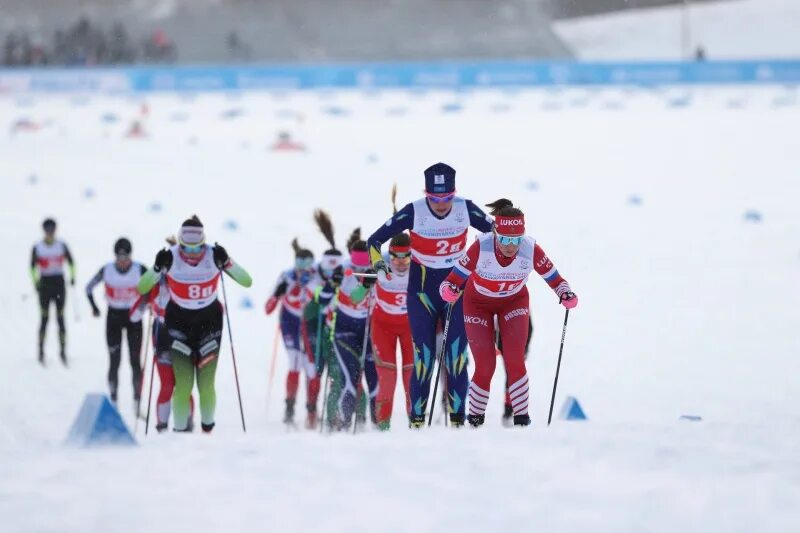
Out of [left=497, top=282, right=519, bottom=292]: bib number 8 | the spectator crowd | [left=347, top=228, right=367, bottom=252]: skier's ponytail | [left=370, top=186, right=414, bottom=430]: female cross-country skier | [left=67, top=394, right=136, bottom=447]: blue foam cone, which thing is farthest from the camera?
the spectator crowd

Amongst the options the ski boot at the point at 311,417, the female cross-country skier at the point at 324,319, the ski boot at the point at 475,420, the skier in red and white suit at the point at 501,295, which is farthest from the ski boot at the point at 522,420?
the ski boot at the point at 311,417

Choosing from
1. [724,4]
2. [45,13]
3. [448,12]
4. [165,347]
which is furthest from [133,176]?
[724,4]

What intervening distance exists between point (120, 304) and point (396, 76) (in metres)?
27.1

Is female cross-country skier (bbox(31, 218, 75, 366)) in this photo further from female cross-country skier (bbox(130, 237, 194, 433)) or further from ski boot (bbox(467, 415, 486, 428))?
ski boot (bbox(467, 415, 486, 428))

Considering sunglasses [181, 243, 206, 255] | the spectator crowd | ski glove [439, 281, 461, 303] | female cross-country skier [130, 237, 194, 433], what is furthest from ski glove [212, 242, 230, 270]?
the spectator crowd

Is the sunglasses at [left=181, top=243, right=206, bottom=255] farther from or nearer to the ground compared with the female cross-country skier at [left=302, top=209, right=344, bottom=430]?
farther from the ground

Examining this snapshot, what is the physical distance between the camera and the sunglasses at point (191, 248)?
27.5ft

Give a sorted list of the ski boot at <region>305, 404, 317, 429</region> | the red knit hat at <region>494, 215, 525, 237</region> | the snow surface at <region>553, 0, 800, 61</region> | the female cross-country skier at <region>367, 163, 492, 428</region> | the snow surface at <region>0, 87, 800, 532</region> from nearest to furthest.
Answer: the snow surface at <region>0, 87, 800, 532</region> → the red knit hat at <region>494, 215, 525, 237</region> → the female cross-country skier at <region>367, 163, 492, 428</region> → the ski boot at <region>305, 404, 317, 429</region> → the snow surface at <region>553, 0, 800, 61</region>

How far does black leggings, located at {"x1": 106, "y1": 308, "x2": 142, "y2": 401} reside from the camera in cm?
1081

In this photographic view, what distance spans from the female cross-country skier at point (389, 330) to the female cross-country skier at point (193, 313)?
1.06m

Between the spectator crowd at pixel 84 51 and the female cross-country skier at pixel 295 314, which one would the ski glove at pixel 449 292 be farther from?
the spectator crowd at pixel 84 51

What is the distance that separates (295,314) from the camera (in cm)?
1045

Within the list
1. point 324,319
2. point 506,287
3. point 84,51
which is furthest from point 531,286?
point 84,51

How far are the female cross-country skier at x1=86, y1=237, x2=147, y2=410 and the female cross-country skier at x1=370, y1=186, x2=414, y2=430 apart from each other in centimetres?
312
